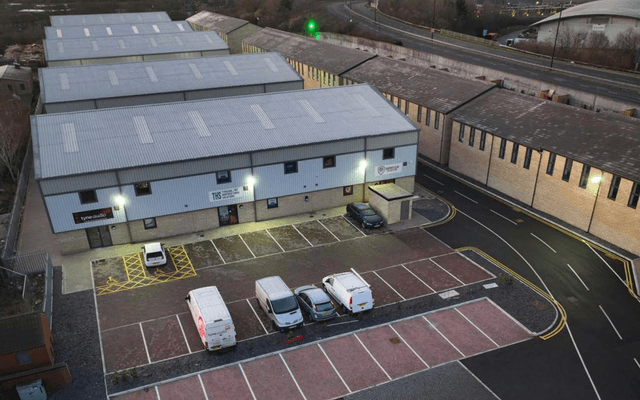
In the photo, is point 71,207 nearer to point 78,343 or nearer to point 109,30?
point 78,343

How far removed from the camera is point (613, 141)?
40562 mm

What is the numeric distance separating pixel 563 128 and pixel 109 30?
88.2 meters

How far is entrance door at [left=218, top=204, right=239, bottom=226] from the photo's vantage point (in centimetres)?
4231

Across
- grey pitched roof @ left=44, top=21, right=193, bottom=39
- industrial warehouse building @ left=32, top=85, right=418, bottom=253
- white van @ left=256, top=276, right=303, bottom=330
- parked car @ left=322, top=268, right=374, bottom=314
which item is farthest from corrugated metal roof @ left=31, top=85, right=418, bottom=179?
grey pitched roof @ left=44, top=21, right=193, bottom=39

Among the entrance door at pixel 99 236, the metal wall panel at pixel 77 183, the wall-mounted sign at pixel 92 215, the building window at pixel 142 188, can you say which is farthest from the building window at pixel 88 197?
the building window at pixel 142 188

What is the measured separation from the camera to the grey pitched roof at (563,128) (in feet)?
128

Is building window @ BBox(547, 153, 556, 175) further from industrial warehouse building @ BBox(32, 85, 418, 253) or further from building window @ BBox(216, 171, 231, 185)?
building window @ BBox(216, 171, 231, 185)

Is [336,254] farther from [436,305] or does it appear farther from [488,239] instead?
[488,239]

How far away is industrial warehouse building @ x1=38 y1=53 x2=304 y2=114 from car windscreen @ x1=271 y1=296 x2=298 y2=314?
126ft

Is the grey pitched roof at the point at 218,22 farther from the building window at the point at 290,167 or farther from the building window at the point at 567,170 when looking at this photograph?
the building window at the point at 567,170

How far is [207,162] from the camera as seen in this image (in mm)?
39906

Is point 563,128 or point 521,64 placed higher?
point 563,128

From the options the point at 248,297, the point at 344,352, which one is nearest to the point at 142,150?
the point at 248,297

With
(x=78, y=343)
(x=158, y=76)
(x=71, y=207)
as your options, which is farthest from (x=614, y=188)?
(x=158, y=76)
